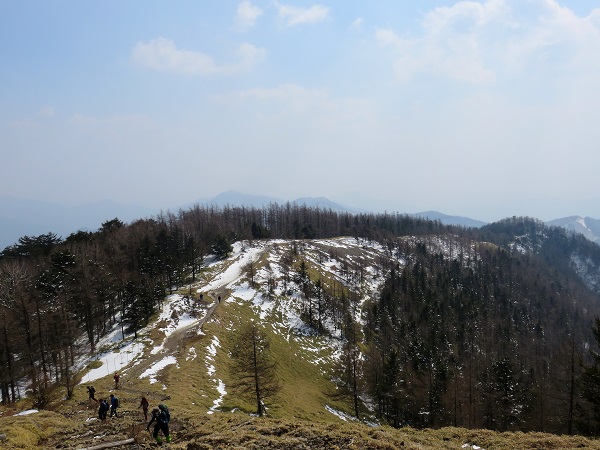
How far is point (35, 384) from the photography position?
112ft

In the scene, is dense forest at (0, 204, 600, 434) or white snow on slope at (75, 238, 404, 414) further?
white snow on slope at (75, 238, 404, 414)

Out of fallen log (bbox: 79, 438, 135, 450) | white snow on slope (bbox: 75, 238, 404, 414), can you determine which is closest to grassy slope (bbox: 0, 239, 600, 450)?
fallen log (bbox: 79, 438, 135, 450)

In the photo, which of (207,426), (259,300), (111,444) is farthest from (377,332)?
(111,444)

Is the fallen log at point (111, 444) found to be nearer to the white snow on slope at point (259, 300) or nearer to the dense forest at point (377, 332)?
the dense forest at point (377, 332)

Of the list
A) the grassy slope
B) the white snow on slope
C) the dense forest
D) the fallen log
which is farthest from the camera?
the white snow on slope

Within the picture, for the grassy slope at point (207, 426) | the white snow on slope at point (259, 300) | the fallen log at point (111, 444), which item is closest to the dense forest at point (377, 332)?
the white snow on slope at point (259, 300)

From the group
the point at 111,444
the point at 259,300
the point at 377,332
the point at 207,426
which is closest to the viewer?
the point at 111,444

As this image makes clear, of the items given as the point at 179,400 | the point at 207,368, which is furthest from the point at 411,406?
the point at 179,400

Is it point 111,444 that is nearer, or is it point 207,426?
Answer: point 111,444

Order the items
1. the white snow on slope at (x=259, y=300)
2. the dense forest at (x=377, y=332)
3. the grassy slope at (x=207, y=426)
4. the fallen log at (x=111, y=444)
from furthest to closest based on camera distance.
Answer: the white snow on slope at (x=259, y=300), the dense forest at (x=377, y=332), the fallen log at (x=111, y=444), the grassy slope at (x=207, y=426)

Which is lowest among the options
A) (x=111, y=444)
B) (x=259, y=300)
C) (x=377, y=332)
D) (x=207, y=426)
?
(x=377, y=332)

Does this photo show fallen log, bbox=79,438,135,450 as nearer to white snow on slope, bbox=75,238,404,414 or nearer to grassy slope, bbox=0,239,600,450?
grassy slope, bbox=0,239,600,450

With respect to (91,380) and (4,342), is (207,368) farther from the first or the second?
→ (4,342)

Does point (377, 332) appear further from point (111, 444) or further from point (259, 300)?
point (111, 444)
